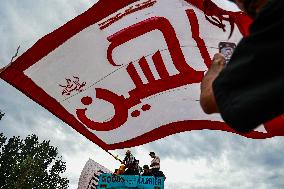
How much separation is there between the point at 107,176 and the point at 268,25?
909 centimetres

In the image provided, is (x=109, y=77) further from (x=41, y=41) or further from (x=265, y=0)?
(x=265, y=0)

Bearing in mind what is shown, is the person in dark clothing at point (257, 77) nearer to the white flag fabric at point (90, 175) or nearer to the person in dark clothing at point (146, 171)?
the person in dark clothing at point (146, 171)

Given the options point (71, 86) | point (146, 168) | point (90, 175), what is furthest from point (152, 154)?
point (71, 86)

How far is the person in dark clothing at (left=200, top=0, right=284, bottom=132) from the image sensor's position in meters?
0.97

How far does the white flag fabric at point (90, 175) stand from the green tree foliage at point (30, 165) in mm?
27764

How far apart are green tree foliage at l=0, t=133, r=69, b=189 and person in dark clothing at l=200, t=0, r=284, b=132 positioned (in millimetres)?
40644

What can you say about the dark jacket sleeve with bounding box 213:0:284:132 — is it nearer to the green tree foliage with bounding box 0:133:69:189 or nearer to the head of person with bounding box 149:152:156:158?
the head of person with bounding box 149:152:156:158

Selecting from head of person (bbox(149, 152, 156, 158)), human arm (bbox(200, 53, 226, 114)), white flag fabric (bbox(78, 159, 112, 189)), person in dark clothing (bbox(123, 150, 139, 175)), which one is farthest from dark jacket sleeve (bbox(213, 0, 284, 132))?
white flag fabric (bbox(78, 159, 112, 189))

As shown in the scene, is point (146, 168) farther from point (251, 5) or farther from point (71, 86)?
point (251, 5)

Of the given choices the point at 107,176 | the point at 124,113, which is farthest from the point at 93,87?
the point at 107,176

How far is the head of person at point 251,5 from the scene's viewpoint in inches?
46.3

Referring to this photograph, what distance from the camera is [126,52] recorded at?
4965 millimetres

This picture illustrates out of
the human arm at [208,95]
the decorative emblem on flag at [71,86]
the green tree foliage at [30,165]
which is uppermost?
the green tree foliage at [30,165]

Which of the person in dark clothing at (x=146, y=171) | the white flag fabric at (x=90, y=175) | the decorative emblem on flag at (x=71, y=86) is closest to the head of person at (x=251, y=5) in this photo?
the decorative emblem on flag at (x=71, y=86)
